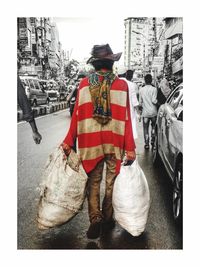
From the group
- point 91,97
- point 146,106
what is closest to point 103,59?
point 91,97

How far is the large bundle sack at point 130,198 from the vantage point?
3.64 meters

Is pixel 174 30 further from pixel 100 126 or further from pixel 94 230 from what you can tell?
pixel 94 230

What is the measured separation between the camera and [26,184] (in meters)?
5.03

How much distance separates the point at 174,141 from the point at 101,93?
1202 millimetres

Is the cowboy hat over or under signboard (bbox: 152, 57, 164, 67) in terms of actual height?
under

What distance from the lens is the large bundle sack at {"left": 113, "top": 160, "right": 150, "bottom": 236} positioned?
3.64 metres

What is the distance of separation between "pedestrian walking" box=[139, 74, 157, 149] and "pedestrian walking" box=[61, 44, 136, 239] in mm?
1870

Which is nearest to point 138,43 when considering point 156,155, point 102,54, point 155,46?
point 155,46

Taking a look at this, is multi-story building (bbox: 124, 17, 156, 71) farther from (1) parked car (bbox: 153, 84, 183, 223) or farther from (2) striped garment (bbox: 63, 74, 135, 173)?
(2) striped garment (bbox: 63, 74, 135, 173)

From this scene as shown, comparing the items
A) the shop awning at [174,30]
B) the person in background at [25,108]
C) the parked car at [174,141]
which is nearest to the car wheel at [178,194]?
the parked car at [174,141]

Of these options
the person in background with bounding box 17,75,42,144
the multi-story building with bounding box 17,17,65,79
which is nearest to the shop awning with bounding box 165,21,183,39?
the multi-story building with bounding box 17,17,65,79

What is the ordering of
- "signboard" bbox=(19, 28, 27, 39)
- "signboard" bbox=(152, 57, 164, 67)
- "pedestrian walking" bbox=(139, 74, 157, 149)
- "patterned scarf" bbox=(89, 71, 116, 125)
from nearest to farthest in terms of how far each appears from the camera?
1. "patterned scarf" bbox=(89, 71, 116, 125)
2. "signboard" bbox=(19, 28, 27, 39)
3. "signboard" bbox=(152, 57, 164, 67)
4. "pedestrian walking" bbox=(139, 74, 157, 149)

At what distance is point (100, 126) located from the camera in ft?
12.1
